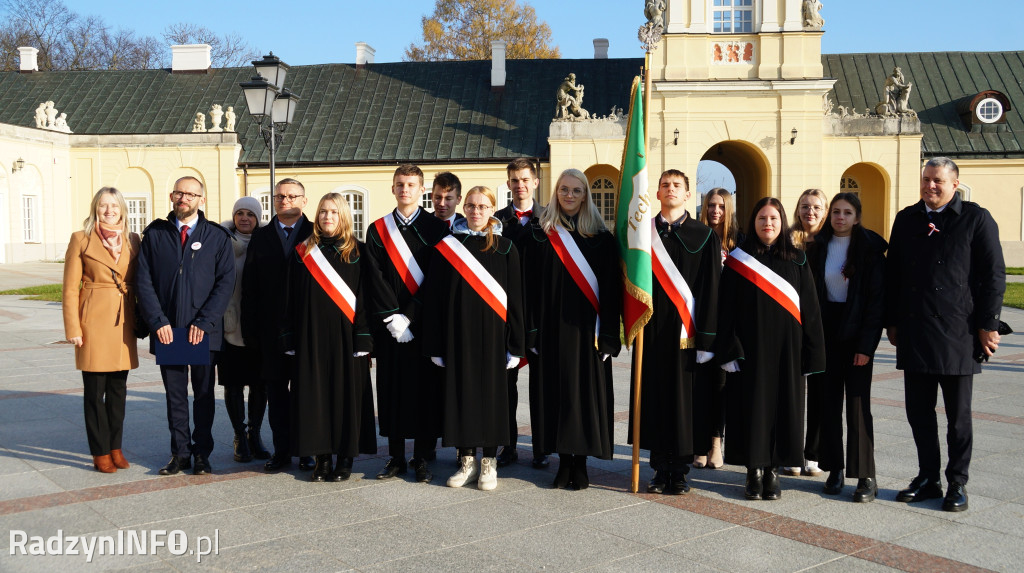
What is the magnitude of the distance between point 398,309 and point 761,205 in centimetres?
249

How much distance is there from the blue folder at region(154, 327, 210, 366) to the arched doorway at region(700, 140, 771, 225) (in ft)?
71.8

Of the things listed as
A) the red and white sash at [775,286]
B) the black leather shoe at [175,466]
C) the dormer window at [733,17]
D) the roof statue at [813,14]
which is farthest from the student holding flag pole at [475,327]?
the roof statue at [813,14]

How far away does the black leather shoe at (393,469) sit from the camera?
6.15 meters

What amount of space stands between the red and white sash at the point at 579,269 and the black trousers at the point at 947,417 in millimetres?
1957

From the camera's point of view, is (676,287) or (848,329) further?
(676,287)

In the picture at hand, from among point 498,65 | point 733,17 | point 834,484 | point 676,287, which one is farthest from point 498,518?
point 498,65

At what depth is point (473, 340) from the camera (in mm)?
5918

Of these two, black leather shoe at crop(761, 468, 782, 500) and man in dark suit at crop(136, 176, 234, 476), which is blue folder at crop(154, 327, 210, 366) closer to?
man in dark suit at crop(136, 176, 234, 476)

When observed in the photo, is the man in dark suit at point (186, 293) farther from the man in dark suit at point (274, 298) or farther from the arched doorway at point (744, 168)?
the arched doorway at point (744, 168)

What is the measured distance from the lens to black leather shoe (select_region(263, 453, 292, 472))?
6.30m

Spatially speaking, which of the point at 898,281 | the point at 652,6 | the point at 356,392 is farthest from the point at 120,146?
the point at 898,281

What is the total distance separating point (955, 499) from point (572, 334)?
98.1 inches

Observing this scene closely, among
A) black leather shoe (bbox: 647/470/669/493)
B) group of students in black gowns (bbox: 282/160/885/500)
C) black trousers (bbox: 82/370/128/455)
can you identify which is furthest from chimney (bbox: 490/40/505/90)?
black leather shoe (bbox: 647/470/669/493)

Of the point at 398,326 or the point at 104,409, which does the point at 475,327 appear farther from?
the point at 104,409
